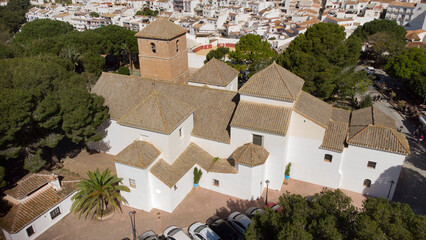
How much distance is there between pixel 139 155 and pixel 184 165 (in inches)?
175

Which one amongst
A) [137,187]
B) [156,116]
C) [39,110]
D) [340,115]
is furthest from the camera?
[340,115]

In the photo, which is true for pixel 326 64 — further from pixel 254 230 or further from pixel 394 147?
pixel 254 230

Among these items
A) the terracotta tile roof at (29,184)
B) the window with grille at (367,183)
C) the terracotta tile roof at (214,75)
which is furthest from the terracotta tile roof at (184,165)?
the window with grille at (367,183)

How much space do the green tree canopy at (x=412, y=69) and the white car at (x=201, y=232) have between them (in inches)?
1550

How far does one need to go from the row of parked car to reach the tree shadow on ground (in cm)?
138

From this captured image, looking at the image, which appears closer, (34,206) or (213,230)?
(213,230)

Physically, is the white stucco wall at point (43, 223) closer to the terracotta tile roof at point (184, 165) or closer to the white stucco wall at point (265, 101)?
the terracotta tile roof at point (184, 165)

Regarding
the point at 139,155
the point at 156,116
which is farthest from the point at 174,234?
the point at 156,116

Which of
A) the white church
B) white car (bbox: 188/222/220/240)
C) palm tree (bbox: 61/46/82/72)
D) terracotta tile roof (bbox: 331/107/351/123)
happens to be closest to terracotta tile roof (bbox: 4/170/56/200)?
the white church

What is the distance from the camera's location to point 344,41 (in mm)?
51344

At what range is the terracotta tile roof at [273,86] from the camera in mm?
27875

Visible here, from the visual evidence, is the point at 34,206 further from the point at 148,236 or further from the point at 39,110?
the point at 148,236

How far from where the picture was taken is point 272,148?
93.0 feet

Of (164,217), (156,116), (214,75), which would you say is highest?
(214,75)
